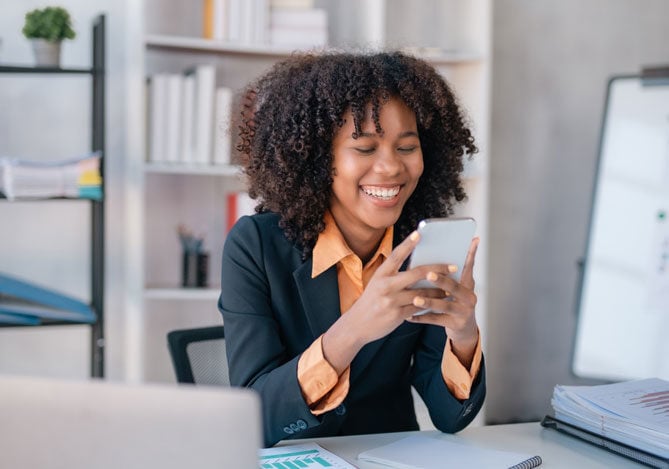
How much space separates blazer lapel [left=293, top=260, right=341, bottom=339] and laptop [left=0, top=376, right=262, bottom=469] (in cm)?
88

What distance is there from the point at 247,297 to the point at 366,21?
1.82 meters

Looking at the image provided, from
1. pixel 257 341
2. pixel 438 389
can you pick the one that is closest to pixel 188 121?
pixel 257 341

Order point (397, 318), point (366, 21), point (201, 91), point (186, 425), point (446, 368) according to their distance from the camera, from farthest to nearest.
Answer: point (366, 21), point (201, 91), point (446, 368), point (397, 318), point (186, 425)

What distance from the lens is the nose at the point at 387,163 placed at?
1.55 meters

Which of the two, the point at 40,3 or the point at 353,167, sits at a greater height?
the point at 40,3

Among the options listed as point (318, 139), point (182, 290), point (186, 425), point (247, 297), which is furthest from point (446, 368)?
point (182, 290)

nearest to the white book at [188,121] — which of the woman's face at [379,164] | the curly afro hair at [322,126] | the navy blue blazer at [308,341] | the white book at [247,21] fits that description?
the white book at [247,21]

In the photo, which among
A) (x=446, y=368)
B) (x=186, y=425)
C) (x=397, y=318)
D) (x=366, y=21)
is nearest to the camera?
(x=186, y=425)

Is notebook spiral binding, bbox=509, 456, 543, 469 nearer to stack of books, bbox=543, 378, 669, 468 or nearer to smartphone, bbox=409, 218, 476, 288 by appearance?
stack of books, bbox=543, 378, 669, 468

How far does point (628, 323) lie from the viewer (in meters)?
3.09

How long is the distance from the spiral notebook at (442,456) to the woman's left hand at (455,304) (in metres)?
0.19

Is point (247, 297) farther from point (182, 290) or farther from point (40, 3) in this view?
point (40, 3)

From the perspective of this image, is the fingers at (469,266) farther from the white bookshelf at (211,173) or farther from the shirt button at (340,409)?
the white bookshelf at (211,173)

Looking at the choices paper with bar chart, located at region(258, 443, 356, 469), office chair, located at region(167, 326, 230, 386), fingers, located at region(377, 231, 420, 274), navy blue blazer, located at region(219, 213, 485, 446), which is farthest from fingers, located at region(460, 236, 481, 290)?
office chair, located at region(167, 326, 230, 386)
